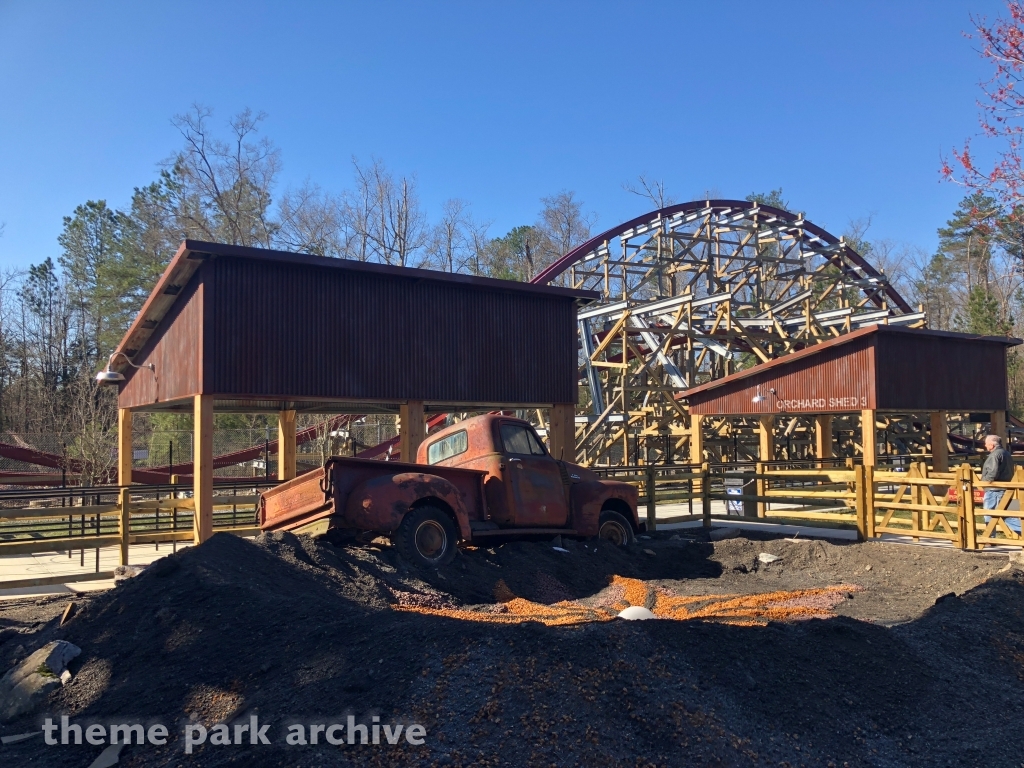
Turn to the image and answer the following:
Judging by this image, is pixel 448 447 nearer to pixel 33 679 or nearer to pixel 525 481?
pixel 525 481

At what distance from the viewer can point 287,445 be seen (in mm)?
19266

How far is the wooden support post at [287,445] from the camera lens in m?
18.9

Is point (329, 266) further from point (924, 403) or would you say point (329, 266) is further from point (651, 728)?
point (924, 403)

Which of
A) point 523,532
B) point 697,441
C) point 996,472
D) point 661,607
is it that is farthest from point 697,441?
point 661,607

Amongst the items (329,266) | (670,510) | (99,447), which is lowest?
(670,510)

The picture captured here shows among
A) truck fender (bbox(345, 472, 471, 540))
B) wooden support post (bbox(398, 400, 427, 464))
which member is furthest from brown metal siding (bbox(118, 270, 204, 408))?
truck fender (bbox(345, 472, 471, 540))

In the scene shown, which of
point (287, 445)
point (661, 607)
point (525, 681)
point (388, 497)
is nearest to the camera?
point (525, 681)

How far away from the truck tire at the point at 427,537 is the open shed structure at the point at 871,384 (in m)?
10.5

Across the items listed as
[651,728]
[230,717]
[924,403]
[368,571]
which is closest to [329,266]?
[368,571]

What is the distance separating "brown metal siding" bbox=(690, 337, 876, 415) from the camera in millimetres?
19188

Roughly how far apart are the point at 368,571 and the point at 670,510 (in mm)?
14372

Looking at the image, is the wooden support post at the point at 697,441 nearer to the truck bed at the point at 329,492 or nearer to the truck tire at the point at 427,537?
the truck bed at the point at 329,492

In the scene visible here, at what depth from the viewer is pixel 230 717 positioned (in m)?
5.51

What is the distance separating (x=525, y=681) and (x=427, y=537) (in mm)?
5752
